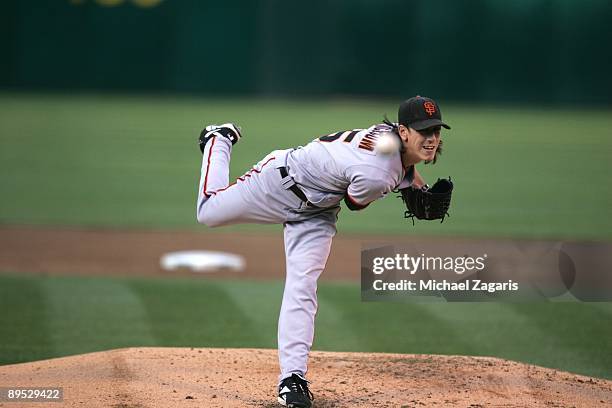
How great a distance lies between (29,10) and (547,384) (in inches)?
924

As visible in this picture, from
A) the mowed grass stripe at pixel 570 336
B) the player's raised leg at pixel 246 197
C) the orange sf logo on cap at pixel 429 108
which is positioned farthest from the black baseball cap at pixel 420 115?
the mowed grass stripe at pixel 570 336

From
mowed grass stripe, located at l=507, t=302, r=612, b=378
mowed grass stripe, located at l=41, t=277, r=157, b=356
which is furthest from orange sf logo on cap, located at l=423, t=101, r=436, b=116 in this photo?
mowed grass stripe, located at l=41, t=277, r=157, b=356

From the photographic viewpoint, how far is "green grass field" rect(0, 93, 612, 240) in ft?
37.3

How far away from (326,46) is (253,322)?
2044cm

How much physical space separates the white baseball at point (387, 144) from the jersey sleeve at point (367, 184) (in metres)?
0.10

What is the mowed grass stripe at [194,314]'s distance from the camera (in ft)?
20.9

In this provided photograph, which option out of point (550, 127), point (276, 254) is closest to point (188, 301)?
point (276, 254)

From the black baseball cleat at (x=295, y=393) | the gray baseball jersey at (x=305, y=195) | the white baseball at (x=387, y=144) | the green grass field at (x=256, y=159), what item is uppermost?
the green grass field at (x=256, y=159)

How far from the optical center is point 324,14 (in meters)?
26.4

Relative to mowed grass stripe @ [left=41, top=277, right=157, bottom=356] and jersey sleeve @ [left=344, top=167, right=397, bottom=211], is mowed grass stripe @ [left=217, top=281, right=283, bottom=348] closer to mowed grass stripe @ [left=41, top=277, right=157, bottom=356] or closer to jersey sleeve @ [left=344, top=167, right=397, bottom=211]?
mowed grass stripe @ [left=41, top=277, right=157, bottom=356]

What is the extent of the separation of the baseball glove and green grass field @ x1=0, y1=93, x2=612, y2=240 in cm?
575

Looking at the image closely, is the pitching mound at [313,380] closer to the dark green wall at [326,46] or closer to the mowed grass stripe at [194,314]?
the mowed grass stripe at [194,314]

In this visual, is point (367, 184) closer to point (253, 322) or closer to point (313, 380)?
point (313, 380)

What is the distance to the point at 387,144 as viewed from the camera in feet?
14.3
